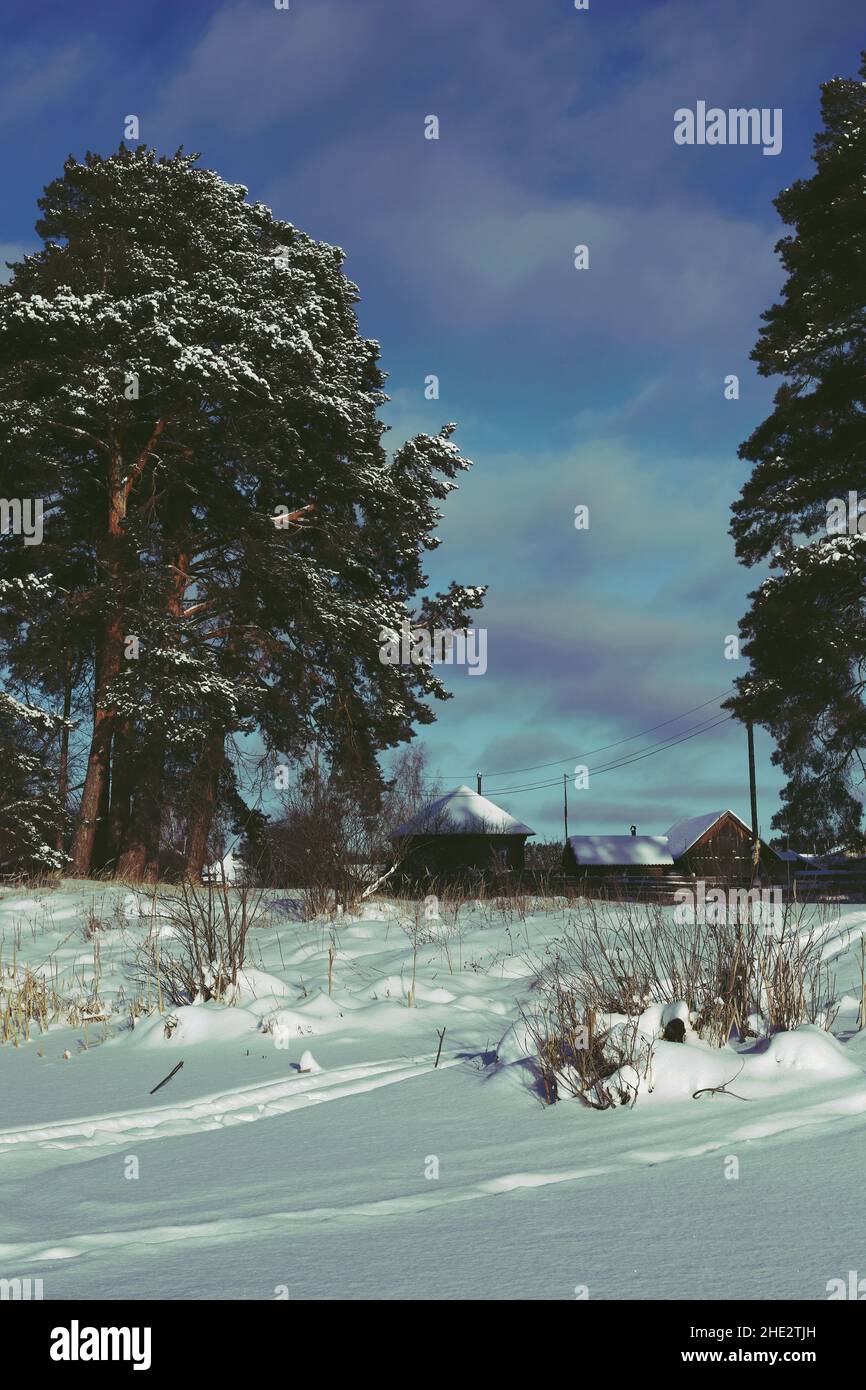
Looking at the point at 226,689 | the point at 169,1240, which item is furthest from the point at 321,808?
the point at 169,1240

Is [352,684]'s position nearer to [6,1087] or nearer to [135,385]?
[135,385]

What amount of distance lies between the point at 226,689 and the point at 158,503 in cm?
554

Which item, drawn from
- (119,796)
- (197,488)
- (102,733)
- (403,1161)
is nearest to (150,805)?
(119,796)

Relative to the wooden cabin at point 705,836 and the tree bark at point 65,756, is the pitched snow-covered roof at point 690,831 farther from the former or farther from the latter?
the tree bark at point 65,756

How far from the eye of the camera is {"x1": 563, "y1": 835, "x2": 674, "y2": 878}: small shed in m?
50.8

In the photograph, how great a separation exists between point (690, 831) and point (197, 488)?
35601 millimetres

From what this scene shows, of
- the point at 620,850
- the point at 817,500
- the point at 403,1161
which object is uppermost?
the point at 817,500

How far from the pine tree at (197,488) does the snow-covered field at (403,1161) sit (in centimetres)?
1218

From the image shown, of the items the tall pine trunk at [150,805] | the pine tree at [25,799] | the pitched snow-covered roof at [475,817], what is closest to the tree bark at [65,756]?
the pine tree at [25,799]

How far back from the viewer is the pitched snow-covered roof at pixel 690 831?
51.2 m

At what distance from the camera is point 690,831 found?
5250cm

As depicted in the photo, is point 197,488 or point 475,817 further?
point 475,817

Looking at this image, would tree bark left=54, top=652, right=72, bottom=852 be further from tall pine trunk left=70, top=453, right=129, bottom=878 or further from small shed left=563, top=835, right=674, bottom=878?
small shed left=563, top=835, right=674, bottom=878

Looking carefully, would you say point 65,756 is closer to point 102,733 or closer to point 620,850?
point 102,733
